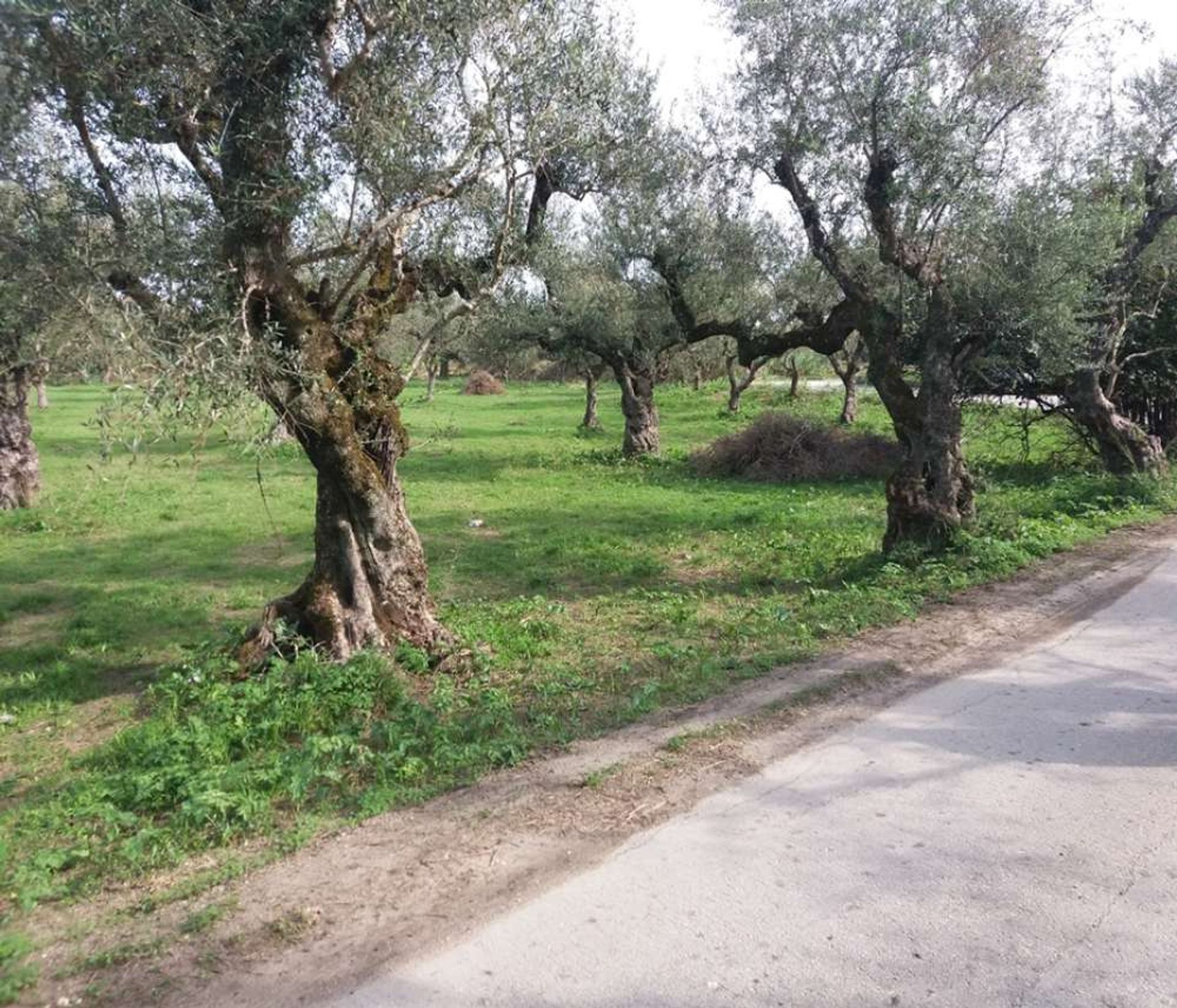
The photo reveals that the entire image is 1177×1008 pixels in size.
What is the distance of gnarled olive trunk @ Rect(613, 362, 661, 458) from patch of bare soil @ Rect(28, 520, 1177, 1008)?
1773 centimetres

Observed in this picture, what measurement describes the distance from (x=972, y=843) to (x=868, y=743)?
1.29m

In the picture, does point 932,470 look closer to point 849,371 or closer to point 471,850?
point 471,850

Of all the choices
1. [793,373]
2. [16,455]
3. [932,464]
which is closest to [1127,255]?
[932,464]

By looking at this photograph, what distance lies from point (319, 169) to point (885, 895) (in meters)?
6.37

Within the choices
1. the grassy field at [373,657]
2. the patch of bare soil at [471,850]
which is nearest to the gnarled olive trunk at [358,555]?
the grassy field at [373,657]

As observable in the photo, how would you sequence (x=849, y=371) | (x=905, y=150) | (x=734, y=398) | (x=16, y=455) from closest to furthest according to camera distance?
(x=905, y=150)
(x=16, y=455)
(x=849, y=371)
(x=734, y=398)

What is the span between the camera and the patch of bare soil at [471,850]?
11.8 ft

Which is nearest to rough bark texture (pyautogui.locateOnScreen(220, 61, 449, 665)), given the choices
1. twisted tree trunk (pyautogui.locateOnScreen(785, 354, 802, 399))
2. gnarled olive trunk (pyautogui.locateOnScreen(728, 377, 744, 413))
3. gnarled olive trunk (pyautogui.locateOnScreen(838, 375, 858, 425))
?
gnarled olive trunk (pyautogui.locateOnScreen(838, 375, 858, 425))

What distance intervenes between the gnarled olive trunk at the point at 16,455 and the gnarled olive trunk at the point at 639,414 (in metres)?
13.6

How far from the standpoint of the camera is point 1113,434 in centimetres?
1659

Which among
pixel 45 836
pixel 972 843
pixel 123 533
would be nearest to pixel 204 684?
pixel 45 836

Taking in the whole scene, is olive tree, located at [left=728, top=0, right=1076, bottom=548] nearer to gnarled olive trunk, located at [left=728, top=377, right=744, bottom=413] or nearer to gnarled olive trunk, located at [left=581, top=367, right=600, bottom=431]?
gnarled olive trunk, located at [left=581, top=367, right=600, bottom=431]

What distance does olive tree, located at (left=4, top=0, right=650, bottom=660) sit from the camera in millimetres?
6508

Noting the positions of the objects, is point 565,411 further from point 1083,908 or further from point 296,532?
point 1083,908
